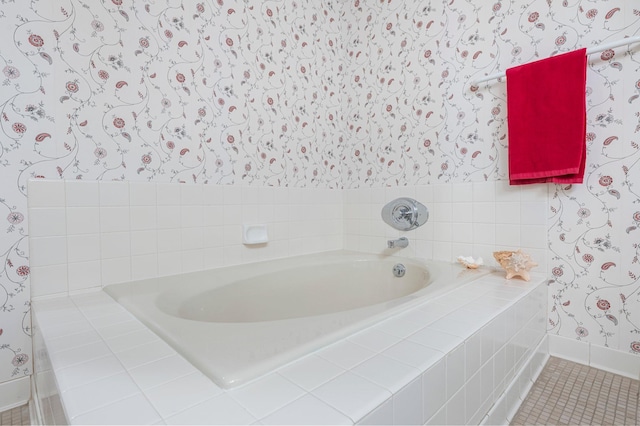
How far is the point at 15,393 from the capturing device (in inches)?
42.1

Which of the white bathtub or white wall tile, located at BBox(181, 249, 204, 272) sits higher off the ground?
white wall tile, located at BBox(181, 249, 204, 272)

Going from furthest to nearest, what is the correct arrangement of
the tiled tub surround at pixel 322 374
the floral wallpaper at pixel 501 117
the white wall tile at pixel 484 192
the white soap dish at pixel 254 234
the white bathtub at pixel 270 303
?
the white soap dish at pixel 254 234
the white wall tile at pixel 484 192
the floral wallpaper at pixel 501 117
the white bathtub at pixel 270 303
the tiled tub surround at pixel 322 374

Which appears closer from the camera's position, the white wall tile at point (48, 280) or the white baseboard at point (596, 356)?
the white wall tile at point (48, 280)

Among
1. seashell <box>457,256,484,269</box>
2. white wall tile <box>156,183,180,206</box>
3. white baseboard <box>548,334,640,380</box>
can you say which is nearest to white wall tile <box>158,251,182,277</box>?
white wall tile <box>156,183,180,206</box>

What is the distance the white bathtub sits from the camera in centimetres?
65

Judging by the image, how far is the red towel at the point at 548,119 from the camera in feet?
4.03

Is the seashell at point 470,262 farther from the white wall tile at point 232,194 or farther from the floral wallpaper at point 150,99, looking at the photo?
the white wall tile at point 232,194

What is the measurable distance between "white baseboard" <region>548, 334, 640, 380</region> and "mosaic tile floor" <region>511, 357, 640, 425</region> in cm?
3

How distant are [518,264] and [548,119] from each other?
627 mm

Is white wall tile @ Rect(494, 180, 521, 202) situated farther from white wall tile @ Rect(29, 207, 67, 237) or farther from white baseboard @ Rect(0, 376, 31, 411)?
white baseboard @ Rect(0, 376, 31, 411)

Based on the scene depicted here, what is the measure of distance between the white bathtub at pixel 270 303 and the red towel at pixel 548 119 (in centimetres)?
53

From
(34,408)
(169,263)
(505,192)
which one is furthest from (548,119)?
(34,408)

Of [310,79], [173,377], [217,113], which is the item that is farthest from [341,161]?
[173,377]

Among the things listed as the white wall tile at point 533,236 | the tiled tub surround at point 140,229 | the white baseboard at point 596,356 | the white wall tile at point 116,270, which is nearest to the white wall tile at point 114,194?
the tiled tub surround at point 140,229
